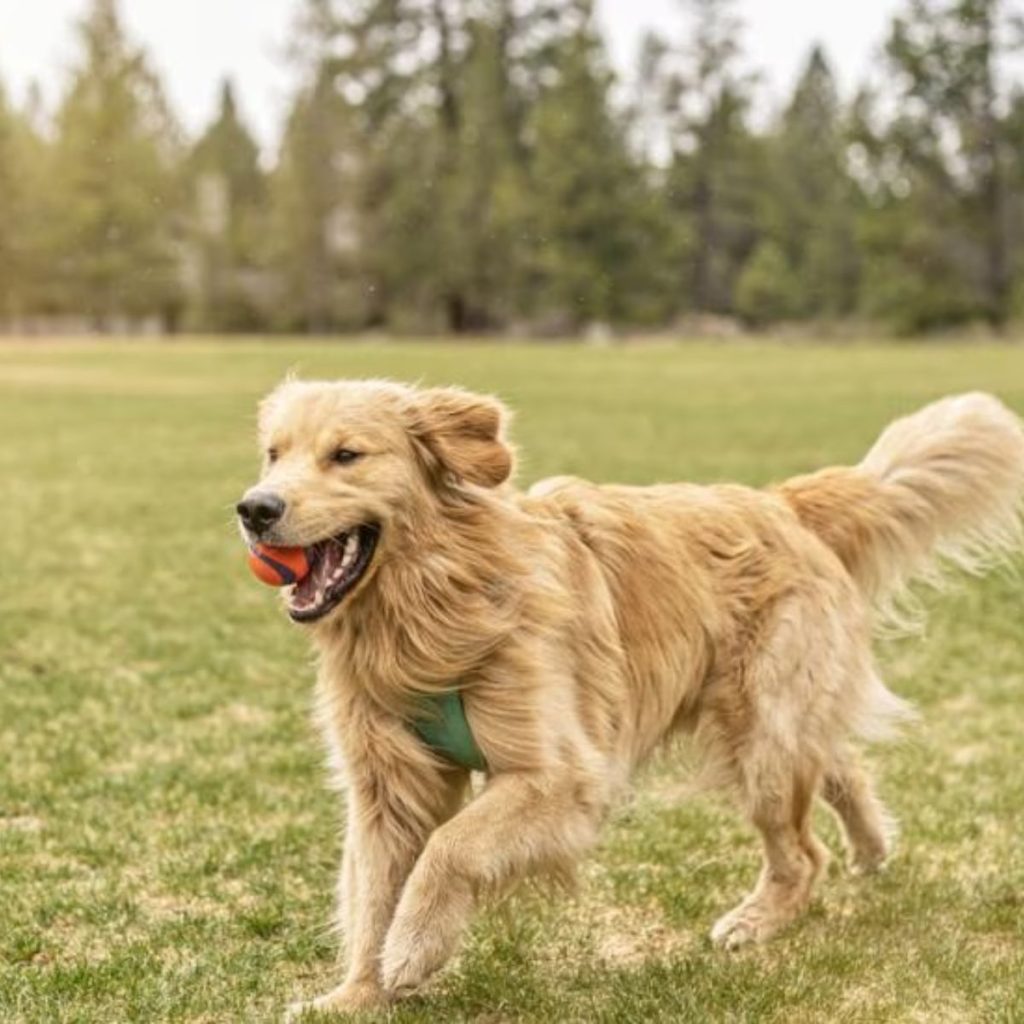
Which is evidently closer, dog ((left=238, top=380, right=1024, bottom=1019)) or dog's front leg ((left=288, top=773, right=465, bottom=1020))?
dog ((left=238, top=380, right=1024, bottom=1019))

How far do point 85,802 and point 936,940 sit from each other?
329 centimetres

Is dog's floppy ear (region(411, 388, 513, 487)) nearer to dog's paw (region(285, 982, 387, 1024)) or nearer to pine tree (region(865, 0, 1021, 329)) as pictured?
dog's paw (region(285, 982, 387, 1024))

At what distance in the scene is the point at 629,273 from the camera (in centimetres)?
Result: 6550

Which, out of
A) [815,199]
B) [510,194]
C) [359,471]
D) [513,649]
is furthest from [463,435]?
[815,199]

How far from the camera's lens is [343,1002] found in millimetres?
3939

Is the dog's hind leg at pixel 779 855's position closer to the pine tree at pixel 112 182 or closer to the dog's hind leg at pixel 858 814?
the dog's hind leg at pixel 858 814

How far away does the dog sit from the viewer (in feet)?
12.6

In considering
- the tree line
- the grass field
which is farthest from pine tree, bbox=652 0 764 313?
the grass field

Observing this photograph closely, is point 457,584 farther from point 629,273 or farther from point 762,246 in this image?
point 762,246

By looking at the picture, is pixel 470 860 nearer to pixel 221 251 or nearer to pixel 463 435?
pixel 463 435

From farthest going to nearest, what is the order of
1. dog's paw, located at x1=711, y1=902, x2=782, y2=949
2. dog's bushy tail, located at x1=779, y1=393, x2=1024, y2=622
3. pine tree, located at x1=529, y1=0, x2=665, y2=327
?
pine tree, located at x1=529, y1=0, x2=665, y2=327, dog's bushy tail, located at x1=779, y1=393, x2=1024, y2=622, dog's paw, located at x1=711, y1=902, x2=782, y2=949

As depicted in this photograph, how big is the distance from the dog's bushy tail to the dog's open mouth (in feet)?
5.84

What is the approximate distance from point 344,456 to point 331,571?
31cm

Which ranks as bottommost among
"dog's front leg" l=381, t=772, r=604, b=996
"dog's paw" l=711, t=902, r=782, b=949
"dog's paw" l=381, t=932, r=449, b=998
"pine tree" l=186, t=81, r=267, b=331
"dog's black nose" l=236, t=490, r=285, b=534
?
"dog's paw" l=711, t=902, r=782, b=949
